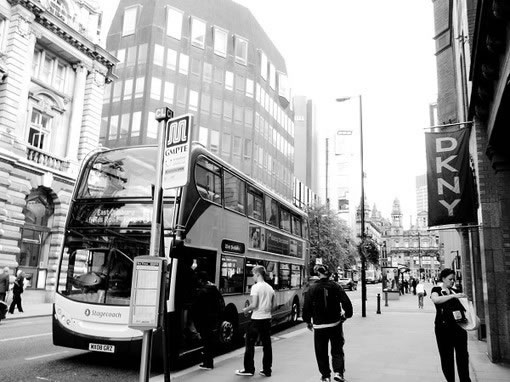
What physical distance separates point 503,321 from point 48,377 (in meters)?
8.40

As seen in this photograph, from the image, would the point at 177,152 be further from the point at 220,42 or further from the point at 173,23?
the point at 220,42

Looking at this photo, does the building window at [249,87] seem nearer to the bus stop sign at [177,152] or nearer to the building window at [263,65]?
the building window at [263,65]

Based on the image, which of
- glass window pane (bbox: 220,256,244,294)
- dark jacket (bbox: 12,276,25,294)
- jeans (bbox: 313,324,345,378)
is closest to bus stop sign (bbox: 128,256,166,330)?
jeans (bbox: 313,324,345,378)

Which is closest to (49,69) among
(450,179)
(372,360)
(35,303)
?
(35,303)

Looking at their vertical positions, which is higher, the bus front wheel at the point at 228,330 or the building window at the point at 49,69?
the building window at the point at 49,69

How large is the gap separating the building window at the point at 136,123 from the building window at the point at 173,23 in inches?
363

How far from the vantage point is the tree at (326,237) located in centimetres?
A: 4731

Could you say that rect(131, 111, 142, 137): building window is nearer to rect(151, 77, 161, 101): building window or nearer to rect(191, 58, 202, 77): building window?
rect(151, 77, 161, 101): building window

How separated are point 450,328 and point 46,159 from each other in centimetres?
2298

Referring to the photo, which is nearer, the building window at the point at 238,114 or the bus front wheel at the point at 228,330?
the bus front wheel at the point at 228,330

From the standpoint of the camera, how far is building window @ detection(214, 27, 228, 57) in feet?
153

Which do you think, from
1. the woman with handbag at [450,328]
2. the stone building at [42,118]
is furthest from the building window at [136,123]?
the woman with handbag at [450,328]

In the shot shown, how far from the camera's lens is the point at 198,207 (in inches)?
336

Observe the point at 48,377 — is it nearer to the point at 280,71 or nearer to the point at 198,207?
the point at 198,207
